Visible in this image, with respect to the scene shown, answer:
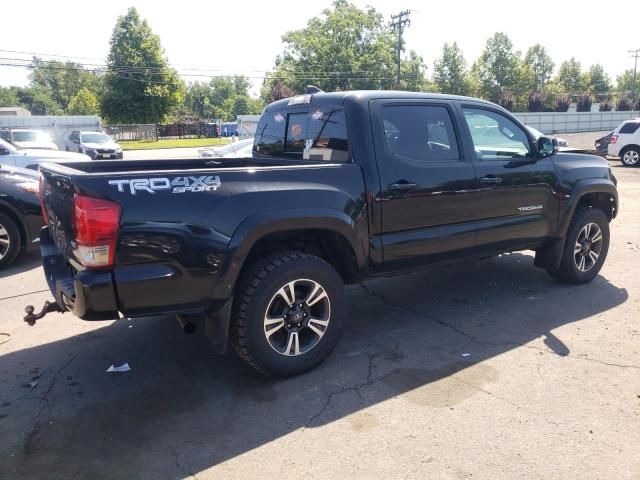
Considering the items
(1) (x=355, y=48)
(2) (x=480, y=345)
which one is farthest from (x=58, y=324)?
(1) (x=355, y=48)

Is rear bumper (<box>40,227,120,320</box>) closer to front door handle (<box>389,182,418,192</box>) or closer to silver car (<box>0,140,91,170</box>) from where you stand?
front door handle (<box>389,182,418,192</box>)

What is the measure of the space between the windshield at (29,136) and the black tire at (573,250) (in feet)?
60.3

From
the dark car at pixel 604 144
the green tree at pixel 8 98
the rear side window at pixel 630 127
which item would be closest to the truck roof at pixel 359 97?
the rear side window at pixel 630 127

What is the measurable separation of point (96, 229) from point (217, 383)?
139cm

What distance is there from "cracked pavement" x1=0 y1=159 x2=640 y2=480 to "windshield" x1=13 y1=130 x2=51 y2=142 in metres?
16.3

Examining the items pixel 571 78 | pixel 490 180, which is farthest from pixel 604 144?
pixel 571 78

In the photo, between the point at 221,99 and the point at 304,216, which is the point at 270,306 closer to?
the point at 304,216

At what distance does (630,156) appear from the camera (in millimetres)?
18344

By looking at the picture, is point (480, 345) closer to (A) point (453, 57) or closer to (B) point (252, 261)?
(B) point (252, 261)

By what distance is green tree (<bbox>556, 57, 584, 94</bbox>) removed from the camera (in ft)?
282

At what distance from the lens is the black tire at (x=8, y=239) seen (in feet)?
21.1

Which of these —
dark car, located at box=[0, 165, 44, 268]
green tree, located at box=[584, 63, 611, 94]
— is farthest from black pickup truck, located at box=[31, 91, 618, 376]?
green tree, located at box=[584, 63, 611, 94]

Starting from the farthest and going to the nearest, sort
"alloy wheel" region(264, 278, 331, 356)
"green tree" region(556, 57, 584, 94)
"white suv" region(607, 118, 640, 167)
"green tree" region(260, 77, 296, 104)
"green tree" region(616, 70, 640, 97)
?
"green tree" region(616, 70, 640, 97), "green tree" region(556, 57, 584, 94), "green tree" region(260, 77, 296, 104), "white suv" region(607, 118, 640, 167), "alloy wheel" region(264, 278, 331, 356)

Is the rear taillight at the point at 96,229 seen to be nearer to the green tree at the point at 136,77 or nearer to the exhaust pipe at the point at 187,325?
the exhaust pipe at the point at 187,325
